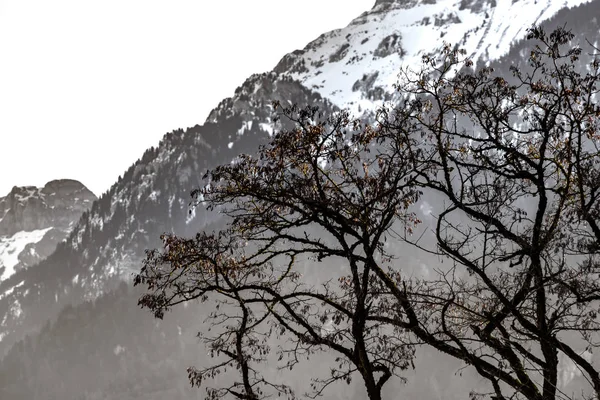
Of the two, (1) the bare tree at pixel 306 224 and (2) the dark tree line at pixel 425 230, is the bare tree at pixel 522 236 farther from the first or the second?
(1) the bare tree at pixel 306 224

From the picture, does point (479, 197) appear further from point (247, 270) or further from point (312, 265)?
point (312, 265)

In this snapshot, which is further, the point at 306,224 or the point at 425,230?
the point at 306,224

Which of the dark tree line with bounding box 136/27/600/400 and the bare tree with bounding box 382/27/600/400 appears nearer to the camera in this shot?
the bare tree with bounding box 382/27/600/400

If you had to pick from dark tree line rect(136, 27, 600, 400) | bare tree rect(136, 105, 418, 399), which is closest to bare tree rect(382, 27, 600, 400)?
dark tree line rect(136, 27, 600, 400)

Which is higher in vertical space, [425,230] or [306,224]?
[306,224]

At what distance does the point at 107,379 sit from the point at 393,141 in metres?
160

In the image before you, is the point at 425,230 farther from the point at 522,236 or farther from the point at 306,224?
the point at 306,224

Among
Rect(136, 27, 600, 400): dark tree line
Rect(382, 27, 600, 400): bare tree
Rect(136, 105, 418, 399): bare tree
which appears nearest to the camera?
Rect(382, 27, 600, 400): bare tree

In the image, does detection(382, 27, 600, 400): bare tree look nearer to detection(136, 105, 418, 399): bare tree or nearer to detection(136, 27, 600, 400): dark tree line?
detection(136, 27, 600, 400): dark tree line

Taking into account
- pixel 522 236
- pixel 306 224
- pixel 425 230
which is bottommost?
pixel 425 230

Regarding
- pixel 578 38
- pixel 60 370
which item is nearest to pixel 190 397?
pixel 60 370

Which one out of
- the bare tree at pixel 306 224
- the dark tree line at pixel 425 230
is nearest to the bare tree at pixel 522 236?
the dark tree line at pixel 425 230

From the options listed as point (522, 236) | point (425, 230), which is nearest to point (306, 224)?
point (425, 230)

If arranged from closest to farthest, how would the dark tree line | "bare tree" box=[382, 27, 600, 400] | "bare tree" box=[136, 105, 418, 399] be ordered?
1. "bare tree" box=[382, 27, 600, 400]
2. the dark tree line
3. "bare tree" box=[136, 105, 418, 399]
